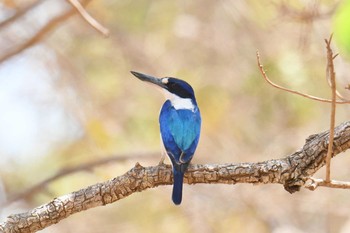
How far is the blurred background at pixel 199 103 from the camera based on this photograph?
25.3 ft

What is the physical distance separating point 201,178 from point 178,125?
2.27 feet

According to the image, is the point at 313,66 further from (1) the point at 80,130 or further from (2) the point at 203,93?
(1) the point at 80,130

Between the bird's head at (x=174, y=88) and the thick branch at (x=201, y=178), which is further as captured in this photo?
the bird's head at (x=174, y=88)

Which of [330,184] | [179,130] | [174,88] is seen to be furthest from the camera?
[174,88]

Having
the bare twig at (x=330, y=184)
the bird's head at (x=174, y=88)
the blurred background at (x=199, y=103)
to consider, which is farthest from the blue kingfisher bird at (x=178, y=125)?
the blurred background at (x=199, y=103)

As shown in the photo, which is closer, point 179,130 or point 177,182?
point 177,182

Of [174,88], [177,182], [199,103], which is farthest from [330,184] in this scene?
[199,103]

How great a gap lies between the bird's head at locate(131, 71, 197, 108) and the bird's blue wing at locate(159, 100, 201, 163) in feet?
0.41

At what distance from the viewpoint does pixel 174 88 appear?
465 centimetres

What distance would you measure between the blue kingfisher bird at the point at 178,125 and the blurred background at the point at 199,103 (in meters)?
2.69

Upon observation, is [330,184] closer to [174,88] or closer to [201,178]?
[201,178]

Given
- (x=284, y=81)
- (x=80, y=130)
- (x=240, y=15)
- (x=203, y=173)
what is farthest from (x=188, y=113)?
(x=80, y=130)

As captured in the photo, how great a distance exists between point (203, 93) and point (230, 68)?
0.41 metres

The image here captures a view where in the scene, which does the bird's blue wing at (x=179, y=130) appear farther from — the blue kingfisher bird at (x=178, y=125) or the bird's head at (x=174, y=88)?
the bird's head at (x=174, y=88)
